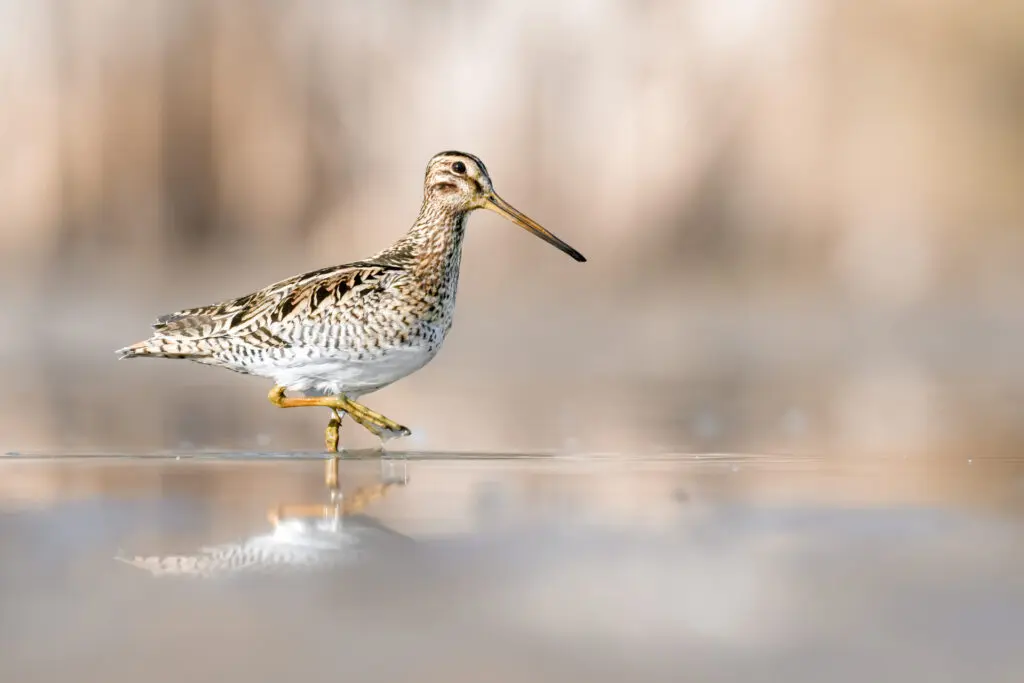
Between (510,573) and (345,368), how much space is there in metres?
2.97

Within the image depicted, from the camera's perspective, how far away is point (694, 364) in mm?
13250

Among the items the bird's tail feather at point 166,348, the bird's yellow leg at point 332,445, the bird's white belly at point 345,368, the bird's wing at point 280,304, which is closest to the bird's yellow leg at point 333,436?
the bird's yellow leg at point 332,445

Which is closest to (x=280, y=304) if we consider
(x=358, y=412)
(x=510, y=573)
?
(x=358, y=412)

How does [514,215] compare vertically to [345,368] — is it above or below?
above

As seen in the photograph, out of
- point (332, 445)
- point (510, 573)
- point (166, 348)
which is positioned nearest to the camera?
point (510, 573)

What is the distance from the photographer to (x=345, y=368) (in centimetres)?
754

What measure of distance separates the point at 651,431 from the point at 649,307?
11.0 meters

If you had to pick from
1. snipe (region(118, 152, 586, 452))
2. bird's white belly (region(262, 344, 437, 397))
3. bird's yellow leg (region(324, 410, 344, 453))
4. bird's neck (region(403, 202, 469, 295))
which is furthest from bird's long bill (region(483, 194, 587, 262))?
bird's yellow leg (region(324, 410, 344, 453))

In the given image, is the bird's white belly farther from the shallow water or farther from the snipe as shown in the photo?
the shallow water

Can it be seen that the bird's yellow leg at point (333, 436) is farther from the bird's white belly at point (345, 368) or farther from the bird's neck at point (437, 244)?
the bird's neck at point (437, 244)

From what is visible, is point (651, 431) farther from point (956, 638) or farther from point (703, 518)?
point (956, 638)

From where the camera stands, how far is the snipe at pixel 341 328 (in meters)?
7.51

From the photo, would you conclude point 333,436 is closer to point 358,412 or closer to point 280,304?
point 358,412

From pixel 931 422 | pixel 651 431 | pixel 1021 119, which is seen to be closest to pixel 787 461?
pixel 651 431
